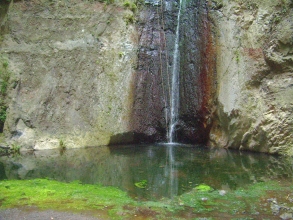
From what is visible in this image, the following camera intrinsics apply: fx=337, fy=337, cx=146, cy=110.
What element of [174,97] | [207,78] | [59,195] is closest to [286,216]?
[59,195]

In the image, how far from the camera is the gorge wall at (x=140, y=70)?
11.0m

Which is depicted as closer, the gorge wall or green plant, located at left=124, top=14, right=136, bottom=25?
the gorge wall

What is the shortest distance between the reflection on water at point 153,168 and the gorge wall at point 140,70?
111 centimetres

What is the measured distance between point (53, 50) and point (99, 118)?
10.7ft

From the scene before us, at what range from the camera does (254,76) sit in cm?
1106

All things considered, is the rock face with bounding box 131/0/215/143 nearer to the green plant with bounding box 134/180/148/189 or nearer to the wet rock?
the green plant with bounding box 134/180/148/189

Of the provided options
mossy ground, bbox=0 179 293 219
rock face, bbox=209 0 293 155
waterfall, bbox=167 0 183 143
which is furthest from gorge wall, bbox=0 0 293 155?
mossy ground, bbox=0 179 293 219

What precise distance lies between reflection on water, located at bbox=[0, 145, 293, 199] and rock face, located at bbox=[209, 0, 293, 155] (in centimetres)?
70

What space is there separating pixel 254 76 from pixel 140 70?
4494mm

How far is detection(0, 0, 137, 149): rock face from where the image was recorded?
12.0 m

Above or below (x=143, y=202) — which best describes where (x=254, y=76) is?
above

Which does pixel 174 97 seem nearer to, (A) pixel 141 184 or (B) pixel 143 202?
(A) pixel 141 184

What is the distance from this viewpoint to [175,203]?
597cm

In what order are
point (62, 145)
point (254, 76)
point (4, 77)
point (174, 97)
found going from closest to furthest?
point (254, 76) → point (62, 145) → point (4, 77) → point (174, 97)
